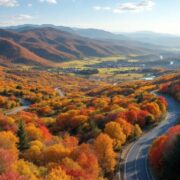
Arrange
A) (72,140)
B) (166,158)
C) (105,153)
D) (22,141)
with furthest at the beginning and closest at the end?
(72,140) < (22,141) < (105,153) < (166,158)

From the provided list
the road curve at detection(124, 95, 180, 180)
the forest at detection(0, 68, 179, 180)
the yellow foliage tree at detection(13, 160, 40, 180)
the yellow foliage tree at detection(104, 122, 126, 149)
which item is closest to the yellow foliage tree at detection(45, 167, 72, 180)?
the forest at detection(0, 68, 179, 180)

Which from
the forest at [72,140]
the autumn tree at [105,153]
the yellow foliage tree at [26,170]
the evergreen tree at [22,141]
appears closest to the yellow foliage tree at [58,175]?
the forest at [72,140]

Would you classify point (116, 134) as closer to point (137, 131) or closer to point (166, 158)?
point (137, 131)

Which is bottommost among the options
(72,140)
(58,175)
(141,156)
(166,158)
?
(141,156)

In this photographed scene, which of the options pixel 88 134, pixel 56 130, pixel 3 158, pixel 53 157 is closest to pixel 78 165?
pixel 53 157

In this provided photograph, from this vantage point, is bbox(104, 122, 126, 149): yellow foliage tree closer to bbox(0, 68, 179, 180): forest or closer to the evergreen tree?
bbox(0, 68, 179, 180): forest

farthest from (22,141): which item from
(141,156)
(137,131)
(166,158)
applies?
(166,158)

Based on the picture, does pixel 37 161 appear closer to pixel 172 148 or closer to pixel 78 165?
pixel 78 165

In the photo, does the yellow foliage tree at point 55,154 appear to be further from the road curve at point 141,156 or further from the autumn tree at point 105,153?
the road curve at point 141,156
